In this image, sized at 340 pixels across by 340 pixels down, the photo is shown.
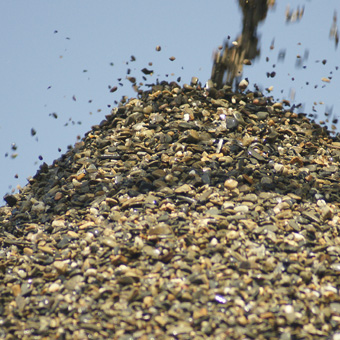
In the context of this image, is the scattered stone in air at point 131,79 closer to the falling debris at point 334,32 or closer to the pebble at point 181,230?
the pebble at point 181,230

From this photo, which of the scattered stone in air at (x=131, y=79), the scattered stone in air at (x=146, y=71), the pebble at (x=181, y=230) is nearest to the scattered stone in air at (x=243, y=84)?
the pebble at (x=181, y=230)

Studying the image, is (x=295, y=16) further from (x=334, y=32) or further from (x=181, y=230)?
(x=181, y=230)

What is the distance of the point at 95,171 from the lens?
4.52 meters

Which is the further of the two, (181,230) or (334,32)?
(334,32)

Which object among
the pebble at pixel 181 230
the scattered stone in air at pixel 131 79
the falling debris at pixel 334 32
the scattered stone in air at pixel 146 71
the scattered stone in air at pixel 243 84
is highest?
the falling debris at pixel 334 32

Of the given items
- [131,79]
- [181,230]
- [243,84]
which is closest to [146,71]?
[131,79]

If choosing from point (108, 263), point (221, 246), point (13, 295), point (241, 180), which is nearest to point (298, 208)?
point (241, 180)

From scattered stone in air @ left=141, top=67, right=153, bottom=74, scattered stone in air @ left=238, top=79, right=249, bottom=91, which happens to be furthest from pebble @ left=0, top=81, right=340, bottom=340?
scattered stone in air @ left=141, top=67, right=153, bottom=74

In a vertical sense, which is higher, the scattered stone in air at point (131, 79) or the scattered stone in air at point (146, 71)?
the scattered stone in air at point (146, 71)

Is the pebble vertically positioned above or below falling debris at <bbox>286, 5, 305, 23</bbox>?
below

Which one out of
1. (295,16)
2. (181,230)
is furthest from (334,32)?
(181,230)

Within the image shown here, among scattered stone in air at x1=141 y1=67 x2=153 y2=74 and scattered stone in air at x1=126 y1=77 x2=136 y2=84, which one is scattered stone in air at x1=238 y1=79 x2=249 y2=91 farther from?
scattered stone in air at x1=126 y1=77 x2=136 y2=84

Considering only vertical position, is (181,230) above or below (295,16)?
below

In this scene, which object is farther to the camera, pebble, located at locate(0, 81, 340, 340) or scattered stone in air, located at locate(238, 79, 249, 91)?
scattered stone in air, located at locate(238, 79, 249, 91)
